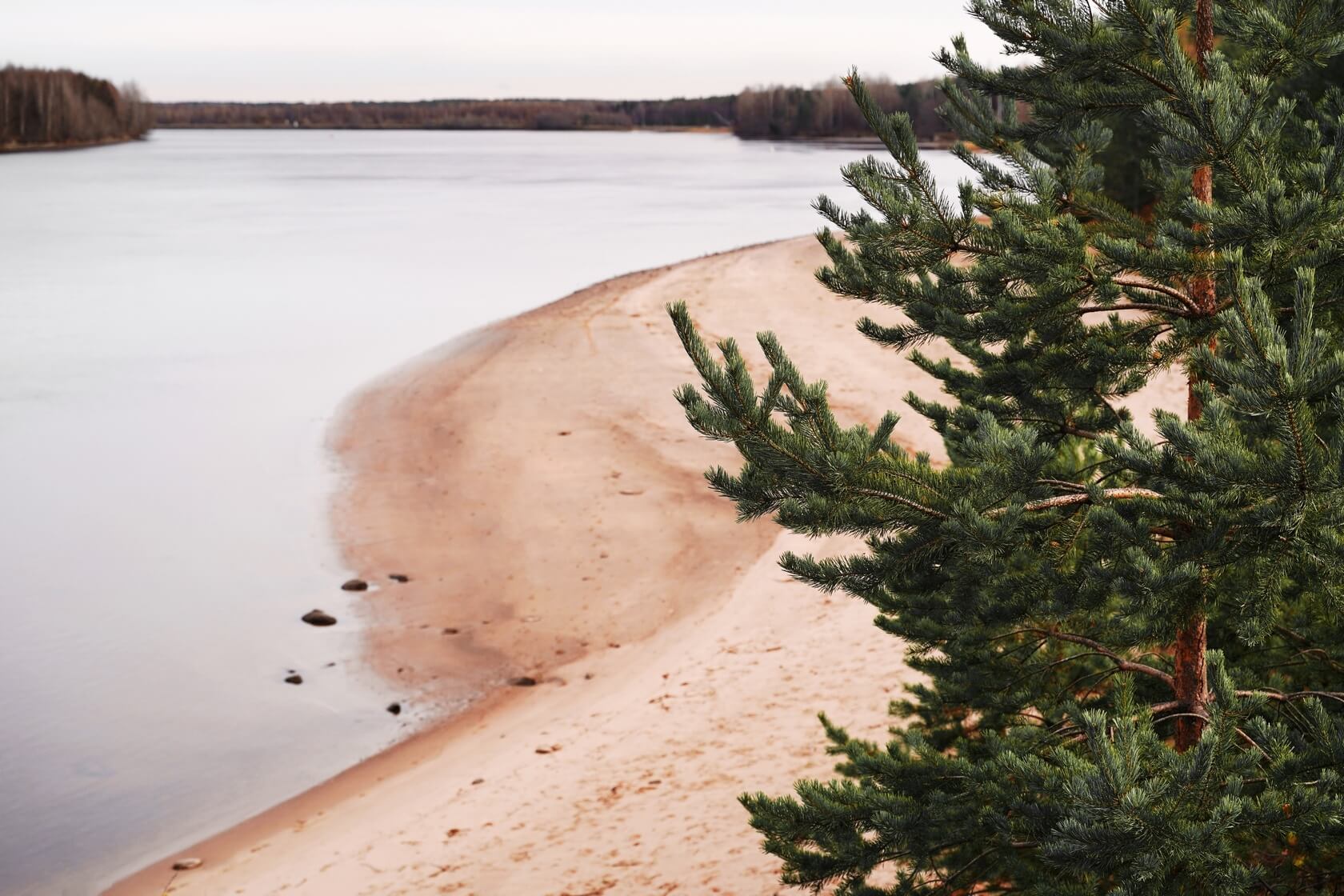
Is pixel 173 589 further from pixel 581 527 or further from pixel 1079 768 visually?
pixel 1079 768

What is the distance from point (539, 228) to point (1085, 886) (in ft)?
194

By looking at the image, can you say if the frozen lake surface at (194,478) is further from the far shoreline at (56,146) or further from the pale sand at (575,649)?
the far shoreline at (56,146)

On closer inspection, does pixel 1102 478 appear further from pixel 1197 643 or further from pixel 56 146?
pixel 56 146

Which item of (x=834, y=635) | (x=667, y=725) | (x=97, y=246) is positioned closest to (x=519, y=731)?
(x=667, y=725)

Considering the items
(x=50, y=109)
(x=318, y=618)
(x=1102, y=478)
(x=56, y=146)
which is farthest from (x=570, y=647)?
(x=56, y=146)

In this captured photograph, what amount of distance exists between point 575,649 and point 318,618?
3329 mm

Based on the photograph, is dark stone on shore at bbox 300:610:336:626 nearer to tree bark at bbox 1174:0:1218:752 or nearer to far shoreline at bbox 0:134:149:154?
tree bark at bbox 1174:0:1218:752

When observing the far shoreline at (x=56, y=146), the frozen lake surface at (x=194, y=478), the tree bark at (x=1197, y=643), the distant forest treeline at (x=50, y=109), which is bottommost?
the frozen lake surface at (x=194, y=478)

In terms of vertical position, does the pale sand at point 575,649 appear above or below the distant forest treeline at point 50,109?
below

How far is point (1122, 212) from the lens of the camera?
4.98 metres

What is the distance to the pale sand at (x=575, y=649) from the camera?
8.35m

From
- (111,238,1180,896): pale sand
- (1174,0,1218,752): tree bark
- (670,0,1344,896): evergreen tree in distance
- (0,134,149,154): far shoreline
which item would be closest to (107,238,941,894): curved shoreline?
(111,238,1180,896): pale sand

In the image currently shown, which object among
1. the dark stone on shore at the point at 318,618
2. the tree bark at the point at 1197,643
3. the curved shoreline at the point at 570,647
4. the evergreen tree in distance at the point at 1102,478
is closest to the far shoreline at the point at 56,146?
the curved shoreline at the point at 570,647

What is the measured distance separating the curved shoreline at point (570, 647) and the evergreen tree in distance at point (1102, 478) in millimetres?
2783
